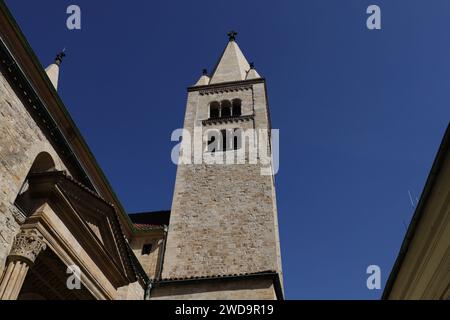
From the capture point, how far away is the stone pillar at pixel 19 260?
297 inches

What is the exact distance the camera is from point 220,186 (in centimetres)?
1936

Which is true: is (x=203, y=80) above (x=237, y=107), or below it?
above

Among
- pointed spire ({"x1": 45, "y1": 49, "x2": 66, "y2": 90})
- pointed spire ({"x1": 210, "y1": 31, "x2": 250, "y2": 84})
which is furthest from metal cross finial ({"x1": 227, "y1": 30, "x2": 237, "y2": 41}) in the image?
pointed spire ({"x1": 45, "y1": 49, "x2": 66, "y2": 90})

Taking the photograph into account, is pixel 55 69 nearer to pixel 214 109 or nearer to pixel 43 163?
pixel 214 109

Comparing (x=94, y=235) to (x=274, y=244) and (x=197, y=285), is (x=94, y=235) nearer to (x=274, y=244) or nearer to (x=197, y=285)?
(x=197, y=285)

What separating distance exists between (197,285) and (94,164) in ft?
19.7

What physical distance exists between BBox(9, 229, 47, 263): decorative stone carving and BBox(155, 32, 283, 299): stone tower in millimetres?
7459

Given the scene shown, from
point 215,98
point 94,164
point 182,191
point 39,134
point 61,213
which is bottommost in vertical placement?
point 61,213

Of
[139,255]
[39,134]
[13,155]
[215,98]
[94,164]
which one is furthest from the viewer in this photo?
[215,98]

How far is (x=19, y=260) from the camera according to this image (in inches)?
311

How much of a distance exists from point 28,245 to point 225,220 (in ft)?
34.3

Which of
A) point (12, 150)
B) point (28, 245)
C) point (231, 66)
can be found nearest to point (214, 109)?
point (231, 66)

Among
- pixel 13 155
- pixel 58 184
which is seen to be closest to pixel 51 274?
pixel 58 184
